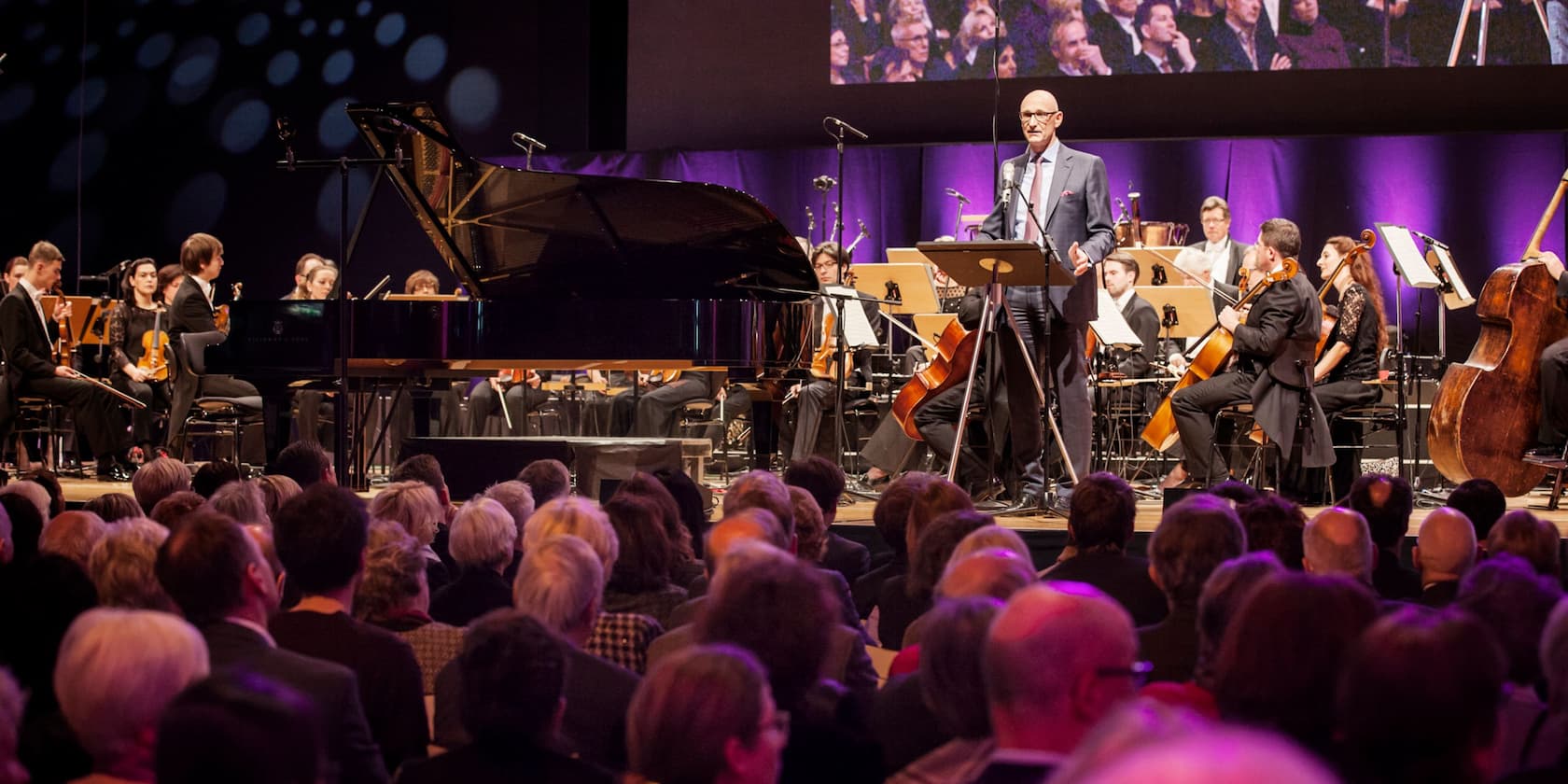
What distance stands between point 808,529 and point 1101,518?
98 cm

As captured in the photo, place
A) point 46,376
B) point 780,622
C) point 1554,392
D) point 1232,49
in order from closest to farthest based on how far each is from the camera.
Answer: point 780,622 < point 1554,392 < point 46,376 < point 1232,49

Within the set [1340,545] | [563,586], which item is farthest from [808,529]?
[563,586]

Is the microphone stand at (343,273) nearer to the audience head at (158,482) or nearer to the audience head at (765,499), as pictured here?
the audience head at (158,482)

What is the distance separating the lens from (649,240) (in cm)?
798

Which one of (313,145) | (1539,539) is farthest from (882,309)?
(1539,539)

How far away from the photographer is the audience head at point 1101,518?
4.45 metres

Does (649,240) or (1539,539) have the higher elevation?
(649,240)

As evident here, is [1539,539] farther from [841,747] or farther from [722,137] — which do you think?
[722,137]

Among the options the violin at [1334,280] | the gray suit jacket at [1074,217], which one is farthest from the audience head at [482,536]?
the violin at [1334,280]

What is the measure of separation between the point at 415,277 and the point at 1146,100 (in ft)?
20.5

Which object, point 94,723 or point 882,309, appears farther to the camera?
point 882,309

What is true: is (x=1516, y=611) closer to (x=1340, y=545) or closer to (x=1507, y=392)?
(x=1340, y=545)

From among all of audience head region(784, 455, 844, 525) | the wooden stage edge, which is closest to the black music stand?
the wooden stage edge

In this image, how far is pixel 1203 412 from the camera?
8.63 m
